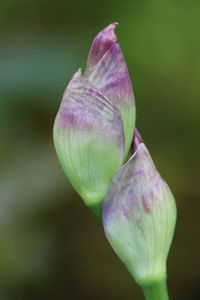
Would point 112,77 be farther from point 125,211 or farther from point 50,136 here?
point 50,136

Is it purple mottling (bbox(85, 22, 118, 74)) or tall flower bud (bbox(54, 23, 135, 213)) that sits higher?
purple mottling (bbox(85, 22, 118, 74))

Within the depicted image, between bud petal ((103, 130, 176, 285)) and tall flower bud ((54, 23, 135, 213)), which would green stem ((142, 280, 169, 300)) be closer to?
bud petal ((103, 130, 176, 285))

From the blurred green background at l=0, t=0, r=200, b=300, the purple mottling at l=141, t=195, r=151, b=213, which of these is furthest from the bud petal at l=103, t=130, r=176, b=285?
the blurred green background at l=0, t=0, r=200, b=300

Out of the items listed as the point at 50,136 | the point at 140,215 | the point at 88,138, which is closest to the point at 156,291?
the point at 140,215

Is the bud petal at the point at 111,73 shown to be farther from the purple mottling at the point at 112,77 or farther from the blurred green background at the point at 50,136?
the blurred green background at the point at 50,136

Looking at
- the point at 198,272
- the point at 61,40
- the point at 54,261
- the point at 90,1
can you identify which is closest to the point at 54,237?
the point at 54,261

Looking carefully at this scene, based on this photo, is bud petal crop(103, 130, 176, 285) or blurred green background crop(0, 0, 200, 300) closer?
bud petal crop(103, 130, 176, 285)

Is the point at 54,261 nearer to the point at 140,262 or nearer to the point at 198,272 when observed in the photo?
the point at 198,272
